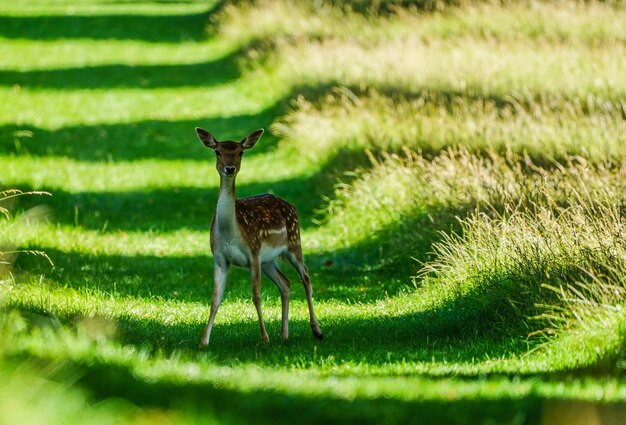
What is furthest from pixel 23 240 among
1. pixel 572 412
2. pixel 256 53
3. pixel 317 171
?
pixel 256 53

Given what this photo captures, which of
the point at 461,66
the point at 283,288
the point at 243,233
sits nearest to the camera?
the point at 243,233

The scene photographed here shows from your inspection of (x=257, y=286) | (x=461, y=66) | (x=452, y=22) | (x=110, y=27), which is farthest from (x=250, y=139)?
(x=110, y=27)

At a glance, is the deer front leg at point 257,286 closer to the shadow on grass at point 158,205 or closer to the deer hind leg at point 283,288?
the deer hind leg at point 283,288

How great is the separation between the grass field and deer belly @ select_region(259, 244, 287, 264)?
701mm

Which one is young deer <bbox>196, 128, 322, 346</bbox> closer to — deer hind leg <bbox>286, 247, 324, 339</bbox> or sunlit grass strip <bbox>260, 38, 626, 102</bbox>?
deer hind leg <bbox>286, 247, 324, 339</bbox>

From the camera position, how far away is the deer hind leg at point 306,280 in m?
11.7

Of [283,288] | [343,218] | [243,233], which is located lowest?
[343,218]

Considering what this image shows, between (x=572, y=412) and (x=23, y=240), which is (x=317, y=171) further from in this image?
(x=572, y=412)

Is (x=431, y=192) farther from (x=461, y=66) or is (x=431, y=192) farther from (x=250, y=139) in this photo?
(x=461, y=66)

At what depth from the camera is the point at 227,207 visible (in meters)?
11.0

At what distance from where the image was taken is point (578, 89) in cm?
2250

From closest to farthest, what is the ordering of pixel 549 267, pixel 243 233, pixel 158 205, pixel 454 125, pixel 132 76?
1. pixel 243 233
2. pixel 549 267
3. pixel 454 125
4. pixel 158 205
5. pixel 132 76

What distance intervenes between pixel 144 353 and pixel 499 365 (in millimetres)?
2795

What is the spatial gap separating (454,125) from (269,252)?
7921 millimetres
